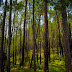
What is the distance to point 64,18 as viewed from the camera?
25.7 ft

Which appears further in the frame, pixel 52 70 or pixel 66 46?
pixel 52 70

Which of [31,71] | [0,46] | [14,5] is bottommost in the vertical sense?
[31,71]

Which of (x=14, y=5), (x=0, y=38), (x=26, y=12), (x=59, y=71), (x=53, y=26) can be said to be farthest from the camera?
(x=53, y=26)

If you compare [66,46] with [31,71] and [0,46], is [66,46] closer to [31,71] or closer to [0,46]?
[0,46]

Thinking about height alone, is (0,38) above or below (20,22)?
below

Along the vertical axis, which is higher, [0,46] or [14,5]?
[14,5]

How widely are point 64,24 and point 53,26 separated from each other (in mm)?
25218

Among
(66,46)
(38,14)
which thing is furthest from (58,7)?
(38,14)

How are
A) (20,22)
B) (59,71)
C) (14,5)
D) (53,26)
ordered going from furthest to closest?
(53,26)
(20,22)
(59,71)
(14,5)

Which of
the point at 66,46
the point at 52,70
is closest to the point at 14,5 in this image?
the point at 66,46

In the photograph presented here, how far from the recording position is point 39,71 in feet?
46.8

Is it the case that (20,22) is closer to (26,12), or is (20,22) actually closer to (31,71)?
(26,12)

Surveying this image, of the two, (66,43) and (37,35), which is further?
(37,35)

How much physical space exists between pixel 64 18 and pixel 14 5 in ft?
22.5
